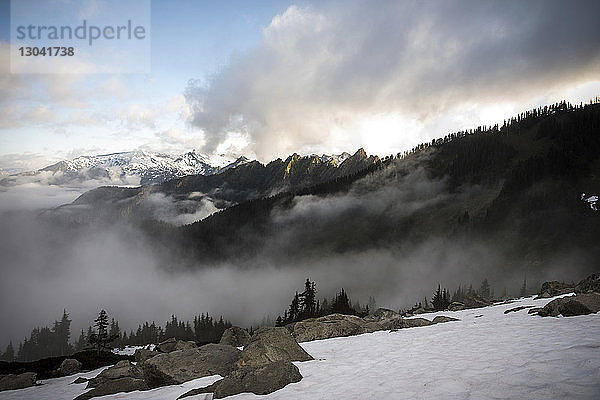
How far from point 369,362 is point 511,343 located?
23.5 feet

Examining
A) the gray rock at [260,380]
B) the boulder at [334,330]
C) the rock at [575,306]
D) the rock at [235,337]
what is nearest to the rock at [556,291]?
the rock at [575,306]

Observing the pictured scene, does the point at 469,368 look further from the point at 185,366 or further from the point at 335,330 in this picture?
the point at 335,330

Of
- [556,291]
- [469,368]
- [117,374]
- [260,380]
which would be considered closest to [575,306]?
[469,368]

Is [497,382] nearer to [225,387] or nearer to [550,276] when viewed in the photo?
[225,387]

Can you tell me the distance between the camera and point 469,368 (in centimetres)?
1336

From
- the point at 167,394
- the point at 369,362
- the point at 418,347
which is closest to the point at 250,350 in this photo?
the point at 167,394

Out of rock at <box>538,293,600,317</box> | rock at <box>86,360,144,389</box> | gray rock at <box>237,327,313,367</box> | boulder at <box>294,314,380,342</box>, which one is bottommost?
rock at <box>86,360,144,389</box>

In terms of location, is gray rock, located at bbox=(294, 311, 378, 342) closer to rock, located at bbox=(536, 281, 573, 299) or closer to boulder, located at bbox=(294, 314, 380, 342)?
boulder, located at bbox=(294, 314, 380, 342)

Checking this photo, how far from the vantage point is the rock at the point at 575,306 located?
2195cm

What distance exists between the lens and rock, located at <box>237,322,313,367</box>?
1823 centimetres

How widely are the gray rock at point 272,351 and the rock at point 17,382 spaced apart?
3605 cm

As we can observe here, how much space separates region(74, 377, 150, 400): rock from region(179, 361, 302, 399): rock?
767cm

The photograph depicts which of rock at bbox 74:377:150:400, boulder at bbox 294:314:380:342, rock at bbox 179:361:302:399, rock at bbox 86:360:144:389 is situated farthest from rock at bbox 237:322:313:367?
boulder at bbox 294:314:380:342

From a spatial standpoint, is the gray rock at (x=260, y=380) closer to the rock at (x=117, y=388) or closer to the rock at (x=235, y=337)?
the rock at (x=117, y=388)
